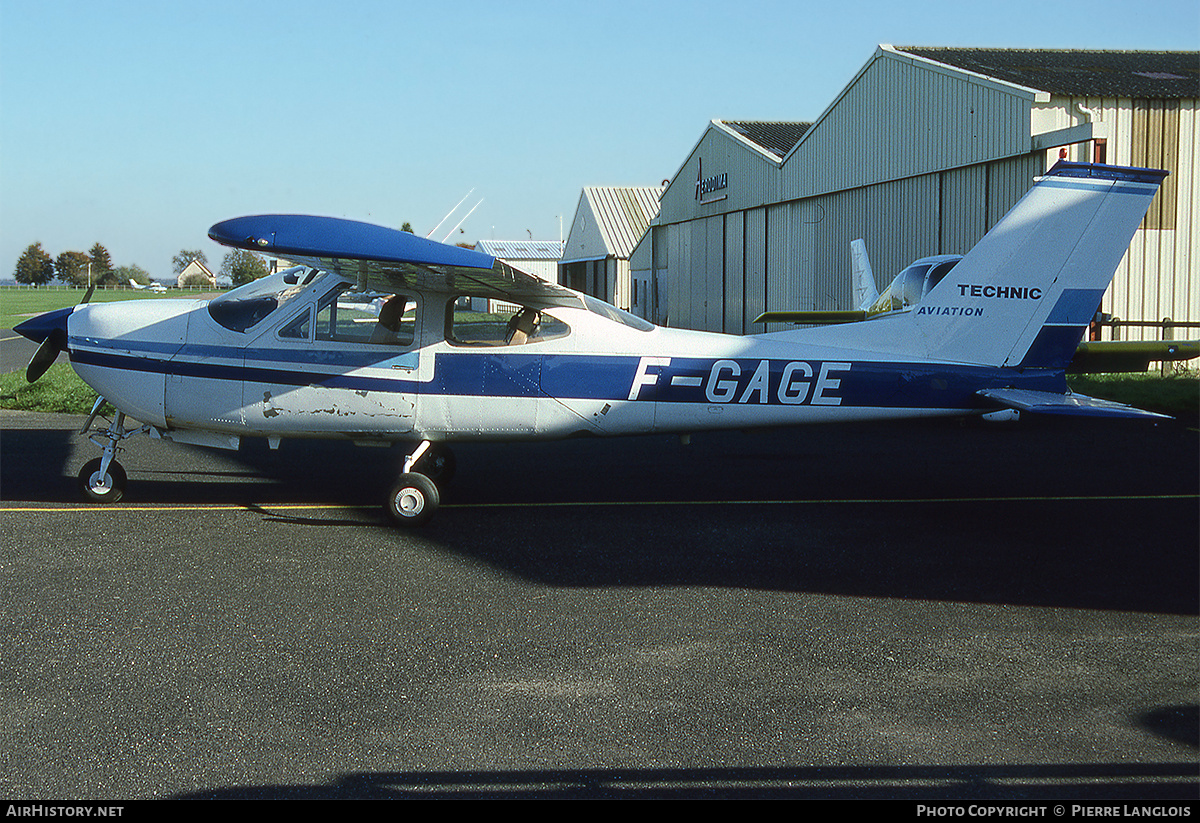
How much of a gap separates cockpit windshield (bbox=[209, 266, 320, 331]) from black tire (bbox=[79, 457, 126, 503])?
1540 mm

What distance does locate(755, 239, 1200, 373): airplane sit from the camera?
486 inches

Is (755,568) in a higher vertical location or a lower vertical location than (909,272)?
lower

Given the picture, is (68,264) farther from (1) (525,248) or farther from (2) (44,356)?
(2) (44,356)

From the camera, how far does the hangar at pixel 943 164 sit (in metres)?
16.8

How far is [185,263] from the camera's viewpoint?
337 ft

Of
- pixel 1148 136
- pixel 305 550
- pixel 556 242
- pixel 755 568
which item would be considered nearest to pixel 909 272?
pixel 1148 136

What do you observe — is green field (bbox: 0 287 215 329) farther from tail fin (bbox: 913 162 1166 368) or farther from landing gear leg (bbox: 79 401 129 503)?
tail fin (bbox: 913 162 1166 368)

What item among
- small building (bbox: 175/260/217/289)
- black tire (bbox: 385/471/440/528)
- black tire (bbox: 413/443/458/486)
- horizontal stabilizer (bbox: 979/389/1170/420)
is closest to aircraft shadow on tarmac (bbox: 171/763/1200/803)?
horizontal stabilizer (bbox: 979/389/1170/420)

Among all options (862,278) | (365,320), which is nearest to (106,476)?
(365,320)

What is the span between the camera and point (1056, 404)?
21.8ft

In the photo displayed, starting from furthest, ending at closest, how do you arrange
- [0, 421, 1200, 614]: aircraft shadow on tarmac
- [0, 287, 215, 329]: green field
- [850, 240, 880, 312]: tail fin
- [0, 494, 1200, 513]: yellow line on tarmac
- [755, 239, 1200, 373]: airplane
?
1. [0, 287, 215, 329]: green field
2. [850, 240, 880, 312]: tail fin
3. [755, 239, 1200, 373]: airplane
4. [0, 494, 1200, 513]: yellow line on tarmac
5. [0, 421, 1200, 614]: aircraft shadow on tarmac

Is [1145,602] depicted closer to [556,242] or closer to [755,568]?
[755,568]
